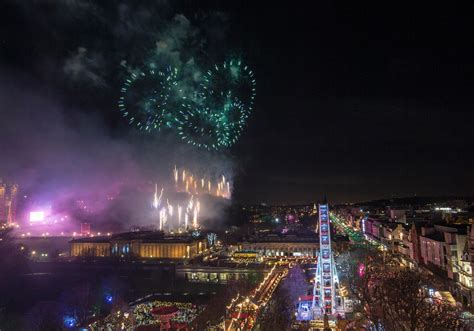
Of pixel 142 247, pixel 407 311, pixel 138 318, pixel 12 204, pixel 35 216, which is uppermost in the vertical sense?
pixel 12 204

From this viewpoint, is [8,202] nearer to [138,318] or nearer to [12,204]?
[12,204]

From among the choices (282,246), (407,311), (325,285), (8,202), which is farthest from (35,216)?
(407,311)

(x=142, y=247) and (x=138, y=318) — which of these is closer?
(x=138, y=318)

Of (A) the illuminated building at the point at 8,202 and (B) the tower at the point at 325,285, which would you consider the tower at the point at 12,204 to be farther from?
(B) the tower at the point at 325,285

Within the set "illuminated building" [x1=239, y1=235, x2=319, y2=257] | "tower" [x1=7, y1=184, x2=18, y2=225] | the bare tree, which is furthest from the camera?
"tower" [x1=7, y1=184, x2=18, y2=225]

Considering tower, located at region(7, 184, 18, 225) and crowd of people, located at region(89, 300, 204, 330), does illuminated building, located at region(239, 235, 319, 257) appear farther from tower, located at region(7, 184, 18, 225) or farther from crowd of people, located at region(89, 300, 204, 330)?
tower, located at region(7, 184, 18, 225)

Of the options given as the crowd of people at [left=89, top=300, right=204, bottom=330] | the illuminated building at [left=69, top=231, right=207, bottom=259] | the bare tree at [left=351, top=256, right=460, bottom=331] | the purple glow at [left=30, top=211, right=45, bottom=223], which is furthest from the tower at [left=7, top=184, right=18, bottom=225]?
the bare tree at [left=351, top=256, right=460, bottom=331]

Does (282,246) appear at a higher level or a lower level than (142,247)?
lower

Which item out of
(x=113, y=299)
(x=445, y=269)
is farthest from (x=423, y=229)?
(x=113, y=299)
